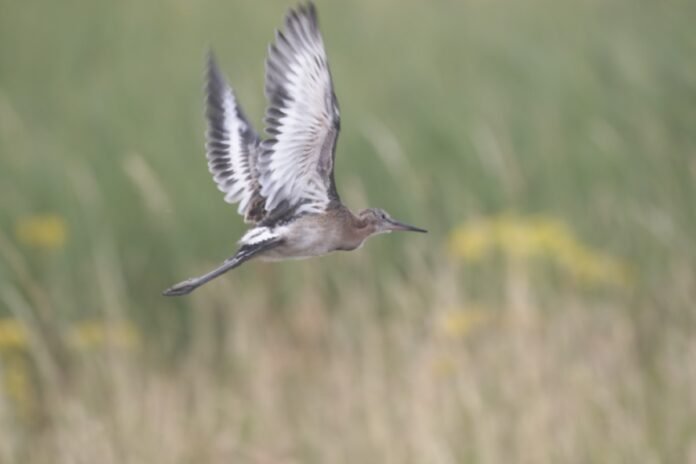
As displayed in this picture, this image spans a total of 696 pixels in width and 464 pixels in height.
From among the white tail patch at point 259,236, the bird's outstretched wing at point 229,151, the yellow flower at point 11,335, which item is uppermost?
the yellow flower at point 11,335

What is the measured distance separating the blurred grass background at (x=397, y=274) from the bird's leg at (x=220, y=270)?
3342 millimetres

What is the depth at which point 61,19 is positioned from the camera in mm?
9578

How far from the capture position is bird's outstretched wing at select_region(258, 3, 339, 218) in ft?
4.45

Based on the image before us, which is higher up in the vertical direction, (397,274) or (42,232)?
(42,232)

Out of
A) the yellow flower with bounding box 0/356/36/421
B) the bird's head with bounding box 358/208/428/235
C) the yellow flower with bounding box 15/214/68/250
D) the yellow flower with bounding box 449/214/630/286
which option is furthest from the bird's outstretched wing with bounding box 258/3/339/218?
the yellow flower with bounding box 15/214/68/250

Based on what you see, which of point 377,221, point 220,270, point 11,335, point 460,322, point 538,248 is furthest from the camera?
point 538,248

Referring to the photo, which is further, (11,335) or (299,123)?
(11,335)

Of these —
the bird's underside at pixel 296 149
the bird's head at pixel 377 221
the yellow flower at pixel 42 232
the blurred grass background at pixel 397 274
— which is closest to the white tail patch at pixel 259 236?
the bird's underside at pixel 296 149

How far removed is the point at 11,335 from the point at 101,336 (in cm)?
42

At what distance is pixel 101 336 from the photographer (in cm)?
595

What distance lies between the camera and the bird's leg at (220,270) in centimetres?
117

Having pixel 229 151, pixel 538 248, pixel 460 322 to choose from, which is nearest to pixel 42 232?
pixel 460 322

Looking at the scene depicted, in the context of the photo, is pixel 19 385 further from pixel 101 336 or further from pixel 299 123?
pixel 299 123

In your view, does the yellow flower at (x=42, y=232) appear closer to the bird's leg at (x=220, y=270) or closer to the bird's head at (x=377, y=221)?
the bird's head at (x=377, y=221)
